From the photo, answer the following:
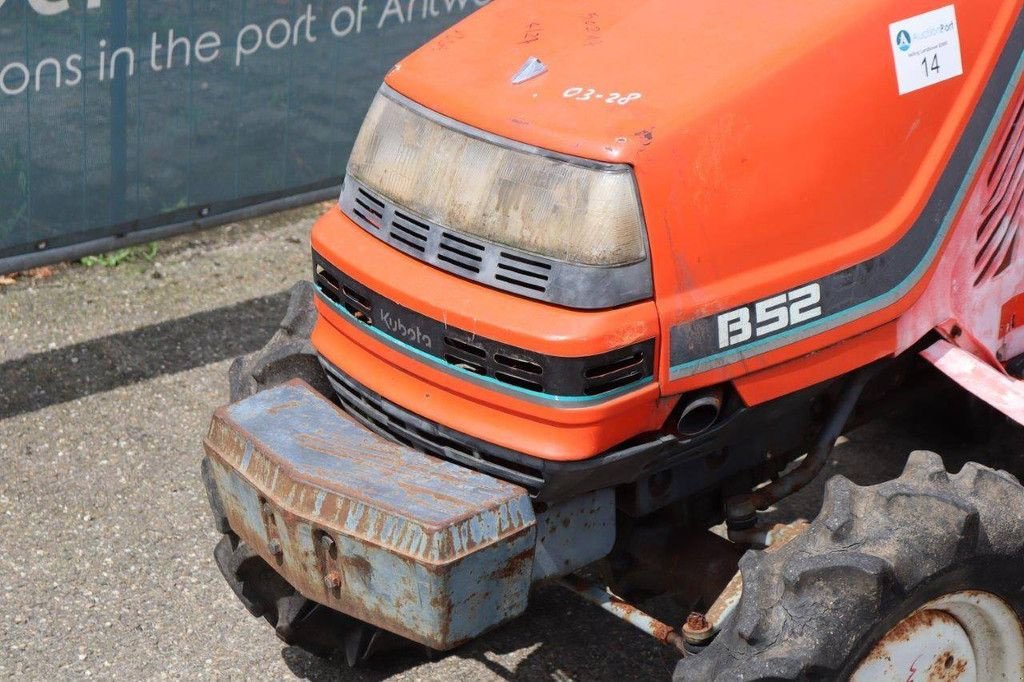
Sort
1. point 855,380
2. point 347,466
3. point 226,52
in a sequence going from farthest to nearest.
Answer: point 226,52, point 855,380, point 347,466

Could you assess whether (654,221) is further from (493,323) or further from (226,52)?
(226,52)

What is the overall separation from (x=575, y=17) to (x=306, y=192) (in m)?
2.90

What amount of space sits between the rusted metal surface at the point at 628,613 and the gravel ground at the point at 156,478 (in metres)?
0.58

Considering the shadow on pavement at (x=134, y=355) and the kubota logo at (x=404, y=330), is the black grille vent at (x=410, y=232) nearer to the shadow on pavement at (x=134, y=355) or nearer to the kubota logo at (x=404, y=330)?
the kubota logo at (x=404, y=330)

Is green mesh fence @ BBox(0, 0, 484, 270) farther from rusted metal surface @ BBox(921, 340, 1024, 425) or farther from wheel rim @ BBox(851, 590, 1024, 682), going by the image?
wheel rim @ BBox(851, 590, 1024, 682)

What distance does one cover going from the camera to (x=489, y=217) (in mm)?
3426

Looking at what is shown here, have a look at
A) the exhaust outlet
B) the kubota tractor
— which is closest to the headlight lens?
the kubota tractor

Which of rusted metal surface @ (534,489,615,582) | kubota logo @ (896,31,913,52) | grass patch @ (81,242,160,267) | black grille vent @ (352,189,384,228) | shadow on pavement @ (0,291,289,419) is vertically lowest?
shadow on pavement @ (0,291,289,419)

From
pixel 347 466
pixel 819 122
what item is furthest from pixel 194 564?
pixel 819 122

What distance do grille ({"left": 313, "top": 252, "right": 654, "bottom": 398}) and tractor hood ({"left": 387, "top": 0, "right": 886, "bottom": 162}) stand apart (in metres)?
0.44

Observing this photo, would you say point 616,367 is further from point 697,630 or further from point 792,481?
point 792,481

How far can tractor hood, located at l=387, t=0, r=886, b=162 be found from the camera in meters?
3.32

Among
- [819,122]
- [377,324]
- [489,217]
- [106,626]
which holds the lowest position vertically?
[106,626]

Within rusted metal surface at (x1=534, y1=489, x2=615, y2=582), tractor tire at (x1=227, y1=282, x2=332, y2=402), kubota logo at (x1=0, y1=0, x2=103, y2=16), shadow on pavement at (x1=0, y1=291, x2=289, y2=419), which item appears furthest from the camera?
shadow on pavement at (x1=0, y1=291, x2=289, y2=419)
